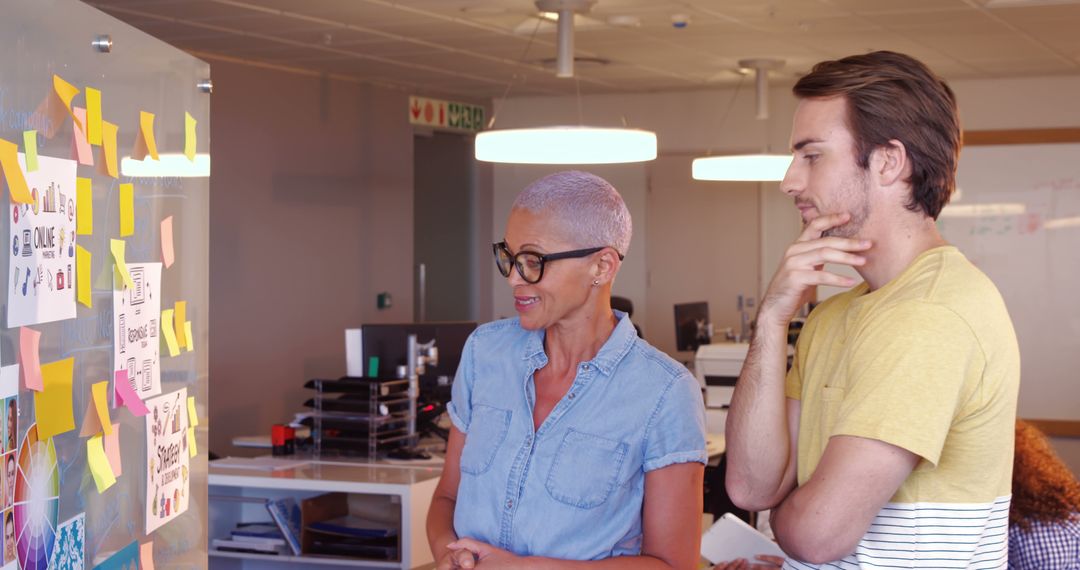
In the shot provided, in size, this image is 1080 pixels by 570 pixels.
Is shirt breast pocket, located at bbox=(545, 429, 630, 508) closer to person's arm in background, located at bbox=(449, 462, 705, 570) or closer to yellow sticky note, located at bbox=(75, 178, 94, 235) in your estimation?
person's arm in background, located at bbox=(449, 462, 705, 570)

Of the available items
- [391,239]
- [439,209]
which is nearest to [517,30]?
[391,239]

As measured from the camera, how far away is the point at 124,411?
1921 millimetres

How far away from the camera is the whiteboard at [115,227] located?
1.58 meters

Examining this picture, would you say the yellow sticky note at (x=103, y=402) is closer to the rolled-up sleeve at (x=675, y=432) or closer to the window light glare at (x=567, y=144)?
the rolled-up sleeve at (x=675, y=432)

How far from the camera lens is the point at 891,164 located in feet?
5.09

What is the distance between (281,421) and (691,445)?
661 centimetres

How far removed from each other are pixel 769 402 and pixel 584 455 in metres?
0.40

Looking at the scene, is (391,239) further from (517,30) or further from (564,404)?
(564,404)

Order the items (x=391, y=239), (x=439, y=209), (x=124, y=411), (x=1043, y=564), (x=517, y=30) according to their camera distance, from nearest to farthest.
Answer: (x=124, y=411) < (x=1043, y=564) < (x=517, y=30) < (x=391, y=239) < (x=439, y=209)

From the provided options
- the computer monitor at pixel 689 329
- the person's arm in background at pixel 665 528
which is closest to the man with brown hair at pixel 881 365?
the person's arm in background at pixel 665 528

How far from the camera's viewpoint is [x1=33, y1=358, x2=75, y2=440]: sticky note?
5.37 feet

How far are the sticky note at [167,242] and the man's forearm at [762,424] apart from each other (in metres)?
1.06

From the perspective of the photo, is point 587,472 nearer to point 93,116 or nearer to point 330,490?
point 93,116

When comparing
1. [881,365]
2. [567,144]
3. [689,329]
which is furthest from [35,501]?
[689,329]
